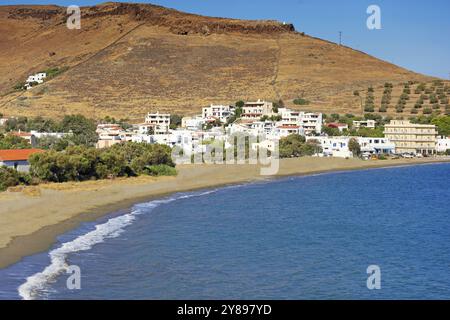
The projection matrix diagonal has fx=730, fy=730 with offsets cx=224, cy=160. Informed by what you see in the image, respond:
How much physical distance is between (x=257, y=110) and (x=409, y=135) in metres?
22.7

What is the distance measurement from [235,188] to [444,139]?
52.8 m

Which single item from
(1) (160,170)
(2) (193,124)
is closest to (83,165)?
(1) (160,170)

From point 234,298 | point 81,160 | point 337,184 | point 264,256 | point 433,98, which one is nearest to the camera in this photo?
point 234,298

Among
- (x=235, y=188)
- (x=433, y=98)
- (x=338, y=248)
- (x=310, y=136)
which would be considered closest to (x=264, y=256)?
(x=338, y=248)

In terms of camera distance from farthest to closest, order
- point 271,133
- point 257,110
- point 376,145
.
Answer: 1. point 257,110
2. point 376,145
3. point 271,133

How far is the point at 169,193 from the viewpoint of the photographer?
144 ft

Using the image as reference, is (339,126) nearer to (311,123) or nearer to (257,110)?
(311,123)

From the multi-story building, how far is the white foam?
63830 mm

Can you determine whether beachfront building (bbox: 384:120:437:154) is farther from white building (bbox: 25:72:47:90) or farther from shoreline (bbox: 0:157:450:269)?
white building (bbox: 25:72:47:90)

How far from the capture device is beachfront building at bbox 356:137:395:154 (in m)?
83.8

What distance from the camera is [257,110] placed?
4067 inches

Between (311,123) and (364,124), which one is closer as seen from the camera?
(311,123)

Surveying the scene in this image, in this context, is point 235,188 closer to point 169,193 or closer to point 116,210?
point 169,193

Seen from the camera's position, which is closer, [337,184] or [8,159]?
[8,159]
